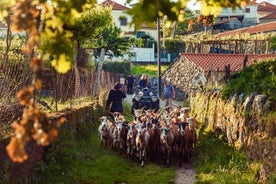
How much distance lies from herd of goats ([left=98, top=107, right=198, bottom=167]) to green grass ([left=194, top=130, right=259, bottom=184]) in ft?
1.44

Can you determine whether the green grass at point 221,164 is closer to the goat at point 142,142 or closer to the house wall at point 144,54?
the goat at point 142,142

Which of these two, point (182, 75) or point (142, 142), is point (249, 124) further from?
point (182, 75)

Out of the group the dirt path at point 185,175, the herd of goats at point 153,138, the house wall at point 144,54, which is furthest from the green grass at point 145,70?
the dirt path at point 185,175

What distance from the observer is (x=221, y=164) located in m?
10.6

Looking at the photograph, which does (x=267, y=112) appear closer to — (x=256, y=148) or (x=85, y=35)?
(x=256, y=148)

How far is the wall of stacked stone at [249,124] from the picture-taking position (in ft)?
29.9

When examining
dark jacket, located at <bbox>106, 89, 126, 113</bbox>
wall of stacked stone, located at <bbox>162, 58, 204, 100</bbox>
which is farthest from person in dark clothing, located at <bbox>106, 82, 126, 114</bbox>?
wall of stacked stone, located at <bbox>162, 58, 204, 100</bbox>

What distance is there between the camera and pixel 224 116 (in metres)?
12.9

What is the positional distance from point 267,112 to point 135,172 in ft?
10.1

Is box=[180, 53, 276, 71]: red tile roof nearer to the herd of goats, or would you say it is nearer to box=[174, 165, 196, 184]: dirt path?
the herd of goats

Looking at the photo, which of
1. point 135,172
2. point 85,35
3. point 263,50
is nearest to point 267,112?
point 135,172

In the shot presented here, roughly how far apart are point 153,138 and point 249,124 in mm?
2243

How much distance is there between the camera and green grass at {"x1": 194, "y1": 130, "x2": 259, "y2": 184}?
9383 millimetres

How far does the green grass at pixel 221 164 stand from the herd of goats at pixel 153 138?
1.44 ft
